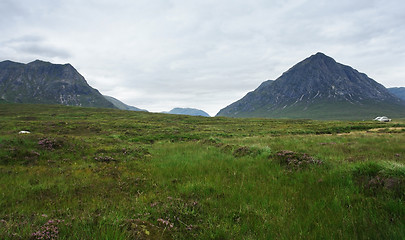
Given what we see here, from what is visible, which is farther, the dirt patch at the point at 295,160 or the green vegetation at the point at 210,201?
the dirt patch at the point at 295,160

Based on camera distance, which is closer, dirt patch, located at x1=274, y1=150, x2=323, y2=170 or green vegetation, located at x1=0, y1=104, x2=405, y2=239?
green vegetation, located at x1=0, y1=104, x2=405, y2=239

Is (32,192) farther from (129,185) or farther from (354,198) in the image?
(354,198)

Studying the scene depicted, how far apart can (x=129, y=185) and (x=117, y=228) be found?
312 cm

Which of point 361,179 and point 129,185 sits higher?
point 361,179

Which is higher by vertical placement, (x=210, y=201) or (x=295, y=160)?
(x=295, y=160)

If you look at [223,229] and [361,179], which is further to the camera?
[361,179]

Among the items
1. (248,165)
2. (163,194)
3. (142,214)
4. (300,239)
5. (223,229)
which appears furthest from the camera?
(248,165)

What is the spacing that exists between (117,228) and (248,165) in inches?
242

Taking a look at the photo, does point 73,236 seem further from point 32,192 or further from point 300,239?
point 300,239

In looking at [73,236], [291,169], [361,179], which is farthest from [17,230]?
[361,179]

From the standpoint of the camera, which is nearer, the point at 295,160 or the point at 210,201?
the point at 210,201

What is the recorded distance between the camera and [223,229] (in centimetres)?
347

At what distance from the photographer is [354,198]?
173 inches

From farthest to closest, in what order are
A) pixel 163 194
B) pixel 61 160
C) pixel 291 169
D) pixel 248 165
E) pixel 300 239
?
1. pixel 61 160
2. pixel 248 165
3. pixel 291 169
4. pixel 163 194
5. pixel 300 239
